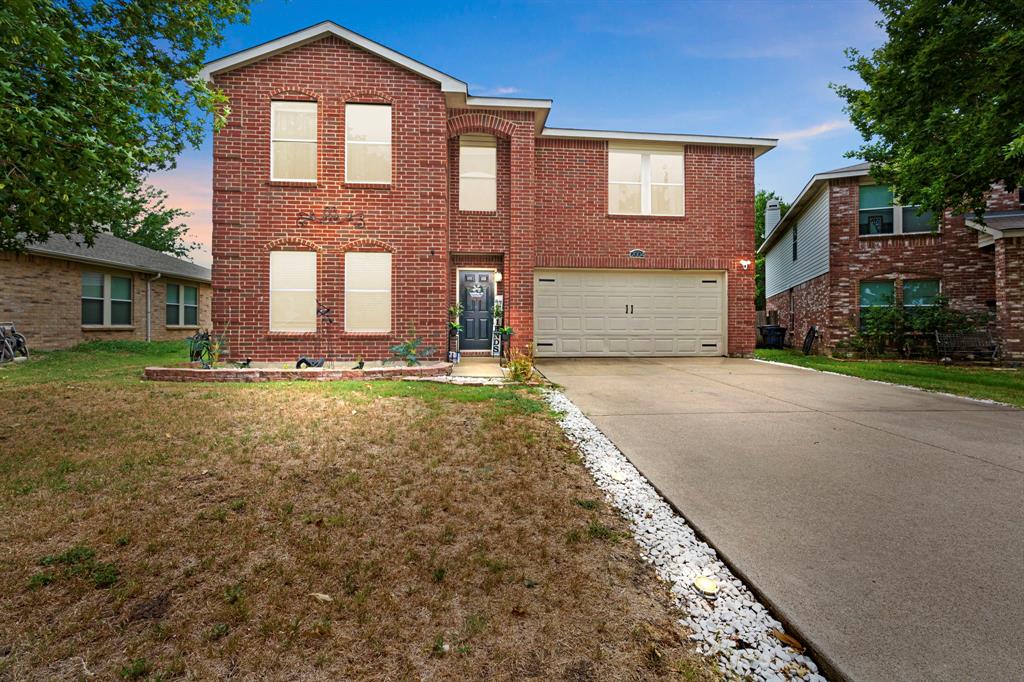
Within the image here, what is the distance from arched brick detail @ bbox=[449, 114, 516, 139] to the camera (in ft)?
38.6

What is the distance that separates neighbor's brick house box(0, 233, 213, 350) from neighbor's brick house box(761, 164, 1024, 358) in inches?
878

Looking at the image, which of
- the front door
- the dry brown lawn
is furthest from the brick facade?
the dry brown lawn

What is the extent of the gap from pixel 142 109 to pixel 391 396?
520 cm

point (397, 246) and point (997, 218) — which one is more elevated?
point (997, 218)

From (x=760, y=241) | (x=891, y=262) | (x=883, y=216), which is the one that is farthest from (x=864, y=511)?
(x=760, y=241)

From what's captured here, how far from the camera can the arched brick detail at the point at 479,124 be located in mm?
11773

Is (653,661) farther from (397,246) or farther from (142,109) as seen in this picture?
(397,246)

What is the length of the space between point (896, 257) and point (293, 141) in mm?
17318

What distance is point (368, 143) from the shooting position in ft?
34.8

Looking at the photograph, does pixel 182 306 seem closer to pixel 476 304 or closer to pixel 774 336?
pixel 476 304

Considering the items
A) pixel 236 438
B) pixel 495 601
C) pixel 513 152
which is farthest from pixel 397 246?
pixel 495 601

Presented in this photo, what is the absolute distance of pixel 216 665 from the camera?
1.75 metres

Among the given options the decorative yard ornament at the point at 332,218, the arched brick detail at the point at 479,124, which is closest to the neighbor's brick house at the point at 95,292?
the decorative yard ornament at the point at 332,218

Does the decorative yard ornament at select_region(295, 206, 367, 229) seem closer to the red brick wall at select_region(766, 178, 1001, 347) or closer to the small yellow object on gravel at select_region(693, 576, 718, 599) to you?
the small yellow object on gravel at select_region(693, 576, 718, 599)
